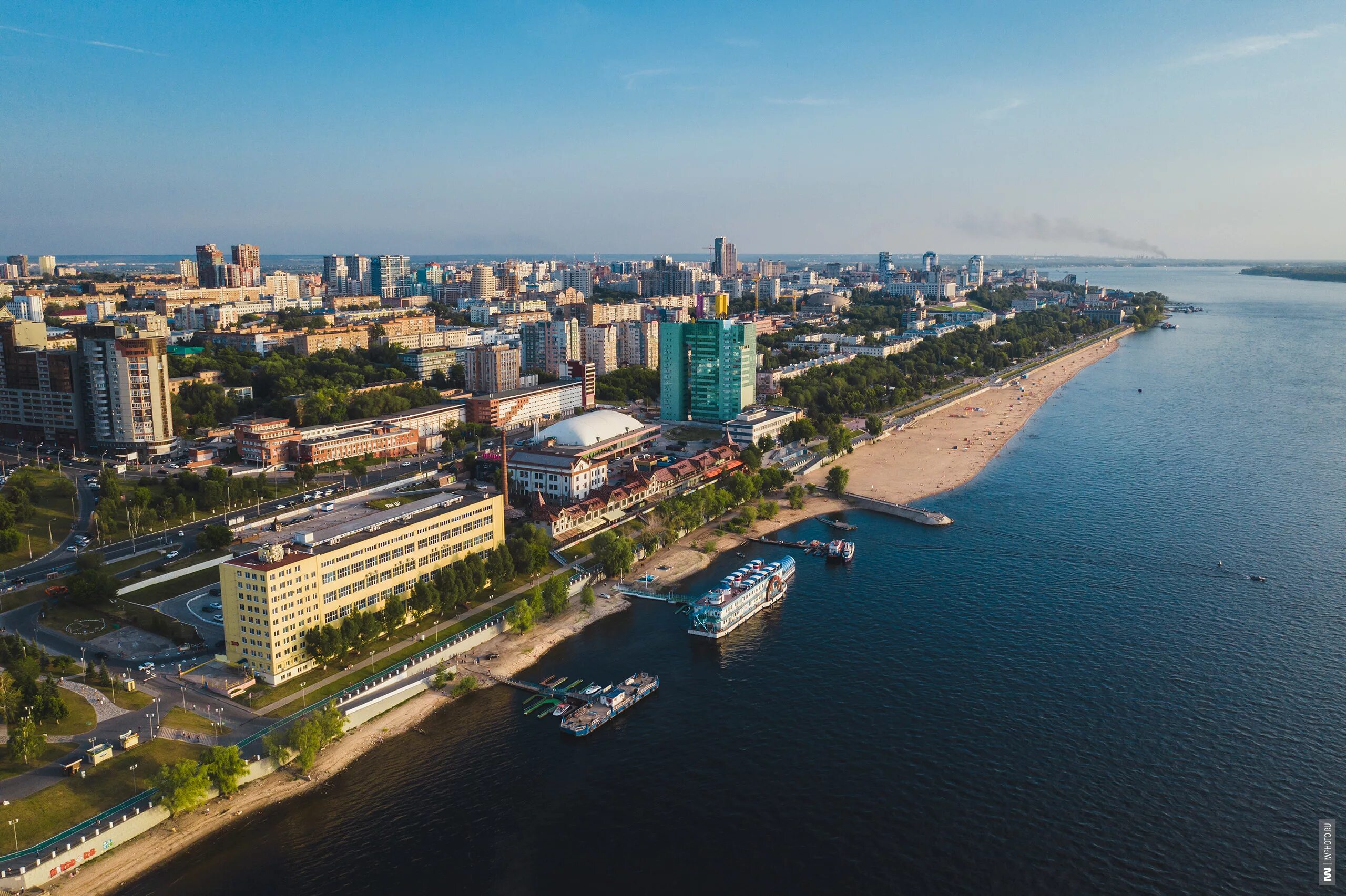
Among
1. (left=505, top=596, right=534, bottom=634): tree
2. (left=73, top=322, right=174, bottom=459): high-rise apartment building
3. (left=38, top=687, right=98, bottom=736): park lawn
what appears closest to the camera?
(left=38, top=687, right=98, bottom=736): park lawn

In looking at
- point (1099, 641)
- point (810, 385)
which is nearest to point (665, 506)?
point (1099, 641)

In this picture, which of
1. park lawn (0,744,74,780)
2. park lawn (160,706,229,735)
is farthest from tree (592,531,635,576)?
park lawn (0,744,74,780)

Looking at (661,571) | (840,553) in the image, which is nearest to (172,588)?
(661,571)

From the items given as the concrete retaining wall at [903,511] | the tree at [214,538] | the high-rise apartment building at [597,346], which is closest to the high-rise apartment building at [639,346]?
the high-rise apartment building at [597,346]

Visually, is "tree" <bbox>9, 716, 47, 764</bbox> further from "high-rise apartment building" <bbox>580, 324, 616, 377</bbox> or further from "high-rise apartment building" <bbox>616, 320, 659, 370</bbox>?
"high-rise apartment building" <bbox>616, 320, 659, 370</bbox>

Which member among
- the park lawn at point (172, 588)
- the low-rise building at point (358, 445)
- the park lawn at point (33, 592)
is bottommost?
the park lawn at point (172, 588)

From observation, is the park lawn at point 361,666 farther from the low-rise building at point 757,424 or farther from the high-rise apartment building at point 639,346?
the high-rise apartment building at point 639,346

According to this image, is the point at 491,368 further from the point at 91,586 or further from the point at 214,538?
the point at 91,586
